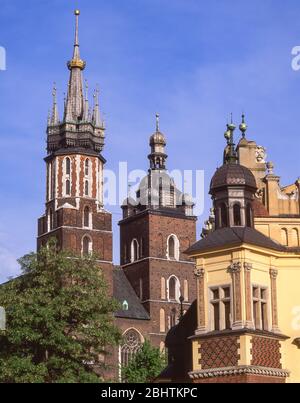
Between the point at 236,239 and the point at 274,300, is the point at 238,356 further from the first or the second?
the point at 236,239

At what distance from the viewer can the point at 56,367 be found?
152ft

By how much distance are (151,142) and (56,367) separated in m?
71.0

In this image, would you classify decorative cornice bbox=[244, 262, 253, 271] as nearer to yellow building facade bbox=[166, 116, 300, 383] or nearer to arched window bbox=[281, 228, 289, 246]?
yellow building facade bbox=[166, 116, 300, 383]

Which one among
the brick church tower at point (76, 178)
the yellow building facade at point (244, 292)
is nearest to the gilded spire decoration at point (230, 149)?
the yellow building facade at point (244, 292)

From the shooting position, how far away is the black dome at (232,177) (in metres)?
41.3

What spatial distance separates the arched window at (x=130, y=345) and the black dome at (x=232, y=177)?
2397 inches

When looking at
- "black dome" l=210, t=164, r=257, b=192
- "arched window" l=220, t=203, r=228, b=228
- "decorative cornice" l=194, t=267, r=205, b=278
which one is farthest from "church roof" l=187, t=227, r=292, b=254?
"black dome" l=210, t=164, r=257, b=192

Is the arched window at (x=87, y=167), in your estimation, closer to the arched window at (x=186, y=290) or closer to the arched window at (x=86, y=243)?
the arched window at (x=86, y=243)

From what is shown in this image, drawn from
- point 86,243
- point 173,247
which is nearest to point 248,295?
point 86,243

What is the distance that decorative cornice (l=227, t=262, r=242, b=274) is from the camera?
38.3 metres

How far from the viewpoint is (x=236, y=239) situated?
3894 cm

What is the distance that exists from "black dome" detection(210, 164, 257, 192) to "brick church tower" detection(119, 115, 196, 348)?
63.8 m
